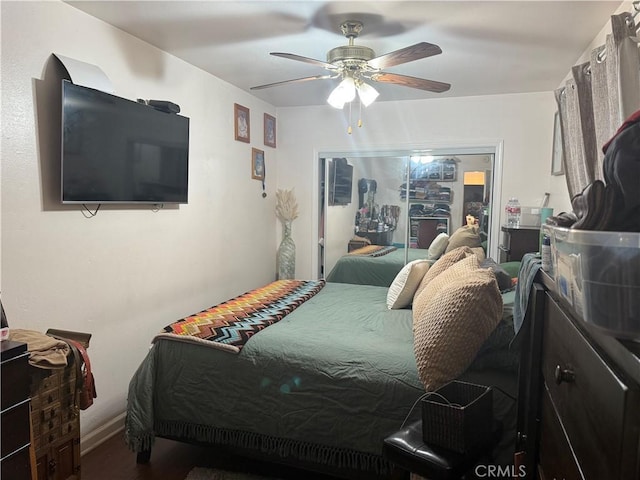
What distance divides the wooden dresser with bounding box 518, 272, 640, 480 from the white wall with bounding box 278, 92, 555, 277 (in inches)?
122

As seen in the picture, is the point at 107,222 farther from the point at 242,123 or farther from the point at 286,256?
the point at 286,256

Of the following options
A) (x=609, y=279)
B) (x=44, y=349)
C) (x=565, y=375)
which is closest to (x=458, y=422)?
(x=565, y=375)

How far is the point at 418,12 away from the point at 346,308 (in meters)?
1.81

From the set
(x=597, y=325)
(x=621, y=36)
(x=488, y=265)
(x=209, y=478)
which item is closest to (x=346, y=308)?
(x=488, y=265)

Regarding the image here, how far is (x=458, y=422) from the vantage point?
1517 millimetres

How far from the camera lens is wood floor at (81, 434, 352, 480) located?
7.23 feet

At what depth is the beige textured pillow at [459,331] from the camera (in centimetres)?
180

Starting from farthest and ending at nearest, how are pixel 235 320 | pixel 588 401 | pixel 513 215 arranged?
pixel 513 215, pixel 235 320, pixel 588 401

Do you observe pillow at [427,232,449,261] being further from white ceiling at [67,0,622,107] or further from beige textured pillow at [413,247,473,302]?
white ceiling at [67,0,622,107]

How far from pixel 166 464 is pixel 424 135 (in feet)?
11.8

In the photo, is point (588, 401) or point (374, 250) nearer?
point (588, 401)

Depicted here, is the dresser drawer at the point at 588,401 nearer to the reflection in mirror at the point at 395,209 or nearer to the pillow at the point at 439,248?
the pillow at the point at 439,248

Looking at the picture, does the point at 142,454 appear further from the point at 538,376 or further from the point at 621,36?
the point at 621,36

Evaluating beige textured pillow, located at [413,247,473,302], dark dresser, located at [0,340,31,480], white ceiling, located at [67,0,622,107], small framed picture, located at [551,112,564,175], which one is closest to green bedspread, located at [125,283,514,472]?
beige textured pillow, located at [413,247,473,302]
